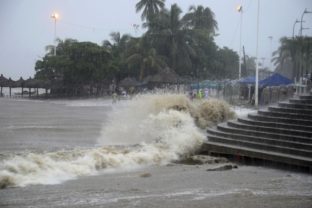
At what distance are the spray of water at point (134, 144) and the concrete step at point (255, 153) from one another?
61cm

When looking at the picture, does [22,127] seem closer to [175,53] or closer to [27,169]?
[27,169]

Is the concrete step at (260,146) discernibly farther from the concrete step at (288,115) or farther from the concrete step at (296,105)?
the concrete step at (296,105)

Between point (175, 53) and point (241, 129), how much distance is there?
45.0 m

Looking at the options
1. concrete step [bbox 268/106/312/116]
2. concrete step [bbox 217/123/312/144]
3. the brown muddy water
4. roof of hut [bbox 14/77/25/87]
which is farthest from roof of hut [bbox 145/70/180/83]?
concrete step [bbox 268/106/312/116]

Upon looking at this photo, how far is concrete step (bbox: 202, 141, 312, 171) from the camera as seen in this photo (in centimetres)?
1118

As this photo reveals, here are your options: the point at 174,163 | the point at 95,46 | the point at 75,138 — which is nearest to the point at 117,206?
the point at 174,163

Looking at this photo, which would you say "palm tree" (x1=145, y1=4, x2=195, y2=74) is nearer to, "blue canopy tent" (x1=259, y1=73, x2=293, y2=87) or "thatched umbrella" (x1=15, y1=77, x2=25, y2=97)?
"thatched umbrella" (x1=15, y1=77, x2=25, y2=97)

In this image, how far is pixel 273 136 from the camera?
12.8m

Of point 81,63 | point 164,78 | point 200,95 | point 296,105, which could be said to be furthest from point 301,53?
point 296,105

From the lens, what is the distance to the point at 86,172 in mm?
11000

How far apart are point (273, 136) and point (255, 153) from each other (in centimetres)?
88

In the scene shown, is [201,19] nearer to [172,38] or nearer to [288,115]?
[172,38]

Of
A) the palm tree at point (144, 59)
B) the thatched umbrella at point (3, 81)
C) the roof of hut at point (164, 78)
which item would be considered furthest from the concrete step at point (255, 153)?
the thatched umbrella at point (3, 81)

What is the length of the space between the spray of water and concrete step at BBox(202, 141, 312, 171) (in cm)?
61
